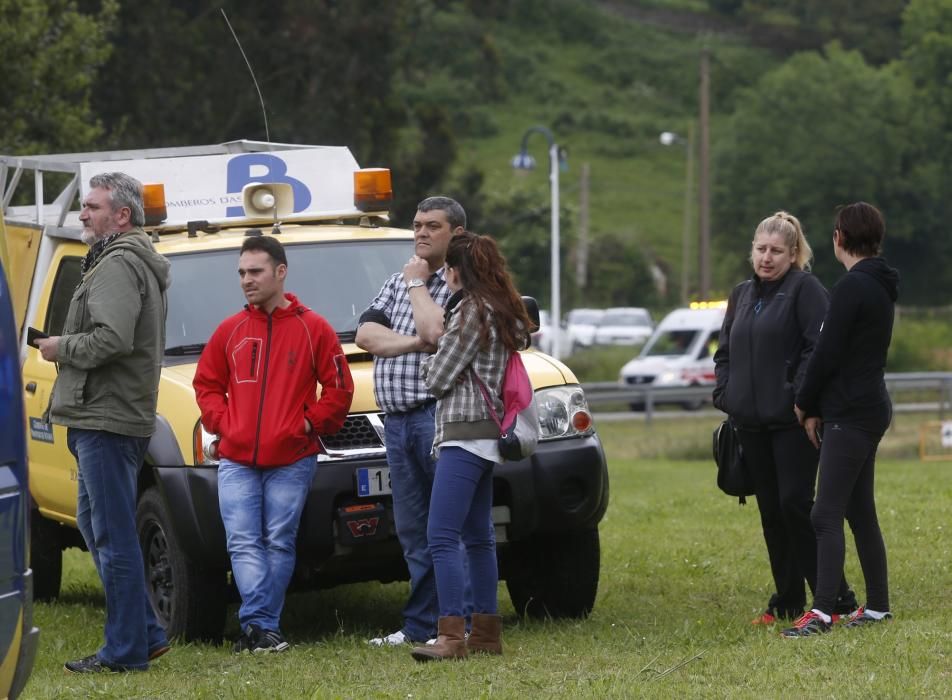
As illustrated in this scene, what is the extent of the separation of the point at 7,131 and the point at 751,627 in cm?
1497

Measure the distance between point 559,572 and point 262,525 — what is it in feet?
5.39

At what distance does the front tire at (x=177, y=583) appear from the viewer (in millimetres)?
7559

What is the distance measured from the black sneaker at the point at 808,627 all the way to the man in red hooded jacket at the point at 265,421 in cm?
207

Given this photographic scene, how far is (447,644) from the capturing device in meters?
6.82

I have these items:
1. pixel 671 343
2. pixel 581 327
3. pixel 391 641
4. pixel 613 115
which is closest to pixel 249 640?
pixel 391 641

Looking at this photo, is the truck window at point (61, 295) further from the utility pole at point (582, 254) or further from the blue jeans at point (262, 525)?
the utility pole at point (582, 254)

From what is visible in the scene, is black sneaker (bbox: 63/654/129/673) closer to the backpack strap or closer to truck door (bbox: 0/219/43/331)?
the backpack strap

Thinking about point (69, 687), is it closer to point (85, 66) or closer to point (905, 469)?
point (905, 469)

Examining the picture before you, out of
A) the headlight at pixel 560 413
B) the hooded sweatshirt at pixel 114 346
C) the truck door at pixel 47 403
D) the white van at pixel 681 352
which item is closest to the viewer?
the hooded sweatshirt at pixel 114 346

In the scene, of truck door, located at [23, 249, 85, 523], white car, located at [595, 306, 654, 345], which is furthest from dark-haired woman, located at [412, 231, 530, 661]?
white car, located at [595, 306, 654, 345]

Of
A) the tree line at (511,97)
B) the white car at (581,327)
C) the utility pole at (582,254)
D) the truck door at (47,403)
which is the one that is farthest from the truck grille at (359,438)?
the utility pole at (582,254)

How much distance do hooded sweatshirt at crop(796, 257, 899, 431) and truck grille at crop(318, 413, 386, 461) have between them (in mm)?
1833

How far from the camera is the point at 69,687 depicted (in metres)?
6.55

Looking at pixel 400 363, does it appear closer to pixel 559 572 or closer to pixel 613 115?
pixel 559 572
